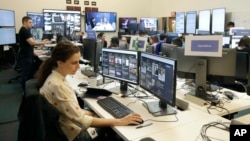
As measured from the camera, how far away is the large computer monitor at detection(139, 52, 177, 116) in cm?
162

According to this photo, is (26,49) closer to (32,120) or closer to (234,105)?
(32,120)

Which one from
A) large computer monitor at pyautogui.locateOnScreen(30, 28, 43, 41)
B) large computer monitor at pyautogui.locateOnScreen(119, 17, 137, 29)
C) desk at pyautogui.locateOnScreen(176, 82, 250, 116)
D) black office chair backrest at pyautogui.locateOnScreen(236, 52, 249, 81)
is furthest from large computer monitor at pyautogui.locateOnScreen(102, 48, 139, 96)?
large computer monitor at pyautogui.locateOnScreen(119, 17, 137, 29)

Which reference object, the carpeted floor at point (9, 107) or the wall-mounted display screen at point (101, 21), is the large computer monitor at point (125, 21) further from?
the carpeted floor at point (9, 107)

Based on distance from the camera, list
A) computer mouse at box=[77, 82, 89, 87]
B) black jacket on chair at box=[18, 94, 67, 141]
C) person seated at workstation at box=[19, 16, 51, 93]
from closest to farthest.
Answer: black jacket on chair at box=[18, 94, 67, 141] < computer mouse at box=[77, 82, 89, 87] < person seated at workstation at box=[19, 16, 51, 93]

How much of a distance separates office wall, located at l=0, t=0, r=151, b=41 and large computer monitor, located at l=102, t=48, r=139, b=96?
7.39m

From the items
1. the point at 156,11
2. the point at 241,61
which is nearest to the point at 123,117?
the point at 241,61

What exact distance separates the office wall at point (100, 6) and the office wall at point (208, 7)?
0.60 meters

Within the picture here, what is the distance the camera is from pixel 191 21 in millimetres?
8680

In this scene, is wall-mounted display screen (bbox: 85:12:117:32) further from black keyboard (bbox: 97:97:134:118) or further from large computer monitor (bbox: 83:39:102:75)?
black keyboard (bbox: 97:97:134:118)

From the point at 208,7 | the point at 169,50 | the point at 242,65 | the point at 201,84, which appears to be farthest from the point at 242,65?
the point at 208,7

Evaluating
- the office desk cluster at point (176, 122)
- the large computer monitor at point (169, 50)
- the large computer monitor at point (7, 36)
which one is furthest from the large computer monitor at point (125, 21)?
the office desk cluster at point (176, 122)

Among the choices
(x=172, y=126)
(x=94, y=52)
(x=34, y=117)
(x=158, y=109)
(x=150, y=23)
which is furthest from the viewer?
(x=150, y=23)

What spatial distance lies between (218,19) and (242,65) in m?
5.90

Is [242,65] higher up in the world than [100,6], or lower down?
lower down
